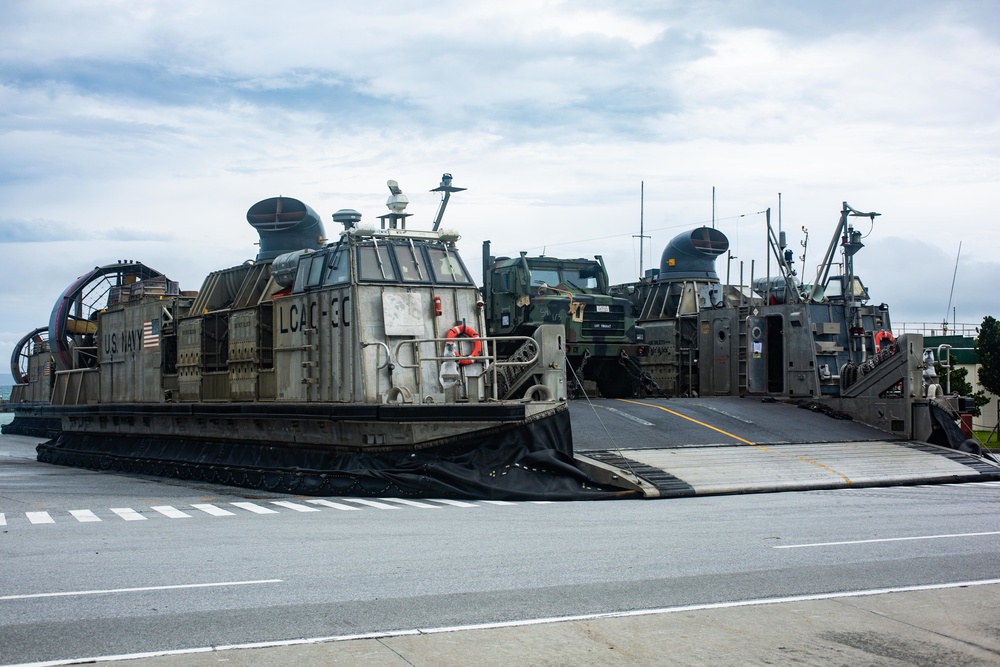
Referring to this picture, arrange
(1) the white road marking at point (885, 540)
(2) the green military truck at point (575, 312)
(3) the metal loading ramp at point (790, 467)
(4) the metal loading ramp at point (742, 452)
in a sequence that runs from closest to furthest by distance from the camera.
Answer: (1) the white road marking at point (885, 540)
(3) the metal loading ramp at point (790, 467)
(4) the metal loading ramp at point (742, 452)
(2) the green military truck at point (575, 312)

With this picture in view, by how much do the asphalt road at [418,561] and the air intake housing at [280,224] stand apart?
7874 millimetres

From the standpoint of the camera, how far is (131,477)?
68.1 feet

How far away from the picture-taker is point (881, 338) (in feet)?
76.6

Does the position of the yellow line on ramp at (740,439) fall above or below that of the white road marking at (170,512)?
above

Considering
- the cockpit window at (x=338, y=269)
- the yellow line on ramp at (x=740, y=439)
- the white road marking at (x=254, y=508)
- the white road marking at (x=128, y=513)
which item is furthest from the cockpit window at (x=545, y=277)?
the white road marking at (x=128, y=513)

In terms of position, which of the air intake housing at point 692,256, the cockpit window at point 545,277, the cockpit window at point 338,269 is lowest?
the cockpit window at point 338,269

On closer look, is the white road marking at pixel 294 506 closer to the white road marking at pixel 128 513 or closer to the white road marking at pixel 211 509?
the white road marking at pixel 211 509

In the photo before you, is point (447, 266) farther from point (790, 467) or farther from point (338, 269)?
point (790, 467)

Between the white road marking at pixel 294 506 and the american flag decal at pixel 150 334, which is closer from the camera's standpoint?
the white road marking at pixel 294 506

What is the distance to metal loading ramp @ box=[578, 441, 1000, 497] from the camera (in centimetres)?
1511

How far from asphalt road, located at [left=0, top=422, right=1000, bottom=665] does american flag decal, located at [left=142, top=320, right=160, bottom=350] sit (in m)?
7.91

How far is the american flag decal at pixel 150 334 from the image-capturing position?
72.1 feet

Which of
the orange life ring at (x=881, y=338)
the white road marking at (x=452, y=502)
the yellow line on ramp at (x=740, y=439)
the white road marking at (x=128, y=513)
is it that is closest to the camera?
the white road marking at (x=128, y=513)

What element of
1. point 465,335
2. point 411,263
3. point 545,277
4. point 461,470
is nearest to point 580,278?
point 545,277
